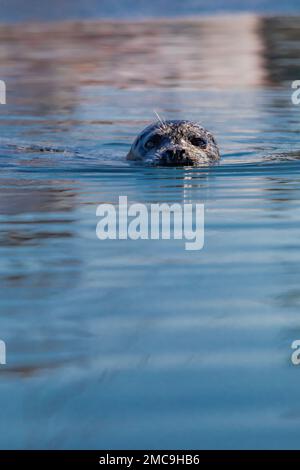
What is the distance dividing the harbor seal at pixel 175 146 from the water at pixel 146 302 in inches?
8.0

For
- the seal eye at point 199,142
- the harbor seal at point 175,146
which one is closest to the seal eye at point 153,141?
the harbor seal at point 175,146

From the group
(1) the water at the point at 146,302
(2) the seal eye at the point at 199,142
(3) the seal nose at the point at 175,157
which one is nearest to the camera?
(1) the water at the point at 146,302

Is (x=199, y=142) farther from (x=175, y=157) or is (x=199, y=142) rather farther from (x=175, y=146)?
(x=175, y=157)

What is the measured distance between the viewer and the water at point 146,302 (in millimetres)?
3924

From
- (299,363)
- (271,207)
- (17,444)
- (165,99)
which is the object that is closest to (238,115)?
(165,99)

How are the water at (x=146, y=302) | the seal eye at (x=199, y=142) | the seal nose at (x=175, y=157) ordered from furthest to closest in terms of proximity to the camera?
the seal eye at (x=199, y=142) → the seal nose at (x=175, y=157) → the water at (x=146, y=302)

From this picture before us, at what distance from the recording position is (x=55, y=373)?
4.34 m

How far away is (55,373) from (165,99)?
10774mm

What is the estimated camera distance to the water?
12.9 feet

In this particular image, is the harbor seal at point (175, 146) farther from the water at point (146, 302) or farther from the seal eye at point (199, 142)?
the water at point (146, 302)

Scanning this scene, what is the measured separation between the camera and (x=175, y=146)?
988 cm

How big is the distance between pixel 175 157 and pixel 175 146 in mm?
247

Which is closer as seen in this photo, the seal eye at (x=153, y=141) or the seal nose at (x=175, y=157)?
the seal nose at (x=175, y=157)

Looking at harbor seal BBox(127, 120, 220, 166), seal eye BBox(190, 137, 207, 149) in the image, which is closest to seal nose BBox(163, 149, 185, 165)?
harbor seal BBox(127, 120, 220, 166)
